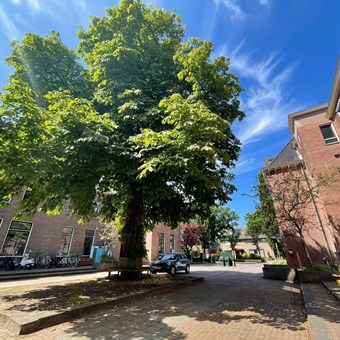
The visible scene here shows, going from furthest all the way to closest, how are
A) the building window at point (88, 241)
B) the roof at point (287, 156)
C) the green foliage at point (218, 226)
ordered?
the green foliage at point (218, 226)
the building window at point (88, 241)
the roof at point (287, 156)

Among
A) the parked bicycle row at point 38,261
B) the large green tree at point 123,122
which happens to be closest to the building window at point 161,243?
the parked bicycle row at point 38,261

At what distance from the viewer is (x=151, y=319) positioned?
5.18 meters

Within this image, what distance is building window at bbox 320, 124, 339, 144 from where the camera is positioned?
50.6 ft

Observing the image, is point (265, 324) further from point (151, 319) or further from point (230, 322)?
point (151, 319)

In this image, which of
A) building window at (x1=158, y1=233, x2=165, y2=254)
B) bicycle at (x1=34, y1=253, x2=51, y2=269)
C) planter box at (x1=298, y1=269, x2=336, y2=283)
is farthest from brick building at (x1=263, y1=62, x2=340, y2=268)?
bicycle at (x1=34, y1=253, x2=51, y2=269)

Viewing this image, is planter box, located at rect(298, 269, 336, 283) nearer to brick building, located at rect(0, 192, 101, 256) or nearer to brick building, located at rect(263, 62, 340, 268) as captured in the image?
brick building, located at rect(263, 62, 340, 268)

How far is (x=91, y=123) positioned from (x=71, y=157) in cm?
140

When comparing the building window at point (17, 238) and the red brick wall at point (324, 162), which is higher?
the red brick wall at point (324, 162)

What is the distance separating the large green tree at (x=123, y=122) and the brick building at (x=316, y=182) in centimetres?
760

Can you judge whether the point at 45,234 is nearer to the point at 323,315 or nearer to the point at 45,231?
the point at 45,231

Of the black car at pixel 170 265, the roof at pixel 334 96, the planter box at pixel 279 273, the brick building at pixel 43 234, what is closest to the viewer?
the roof at pixel 334 96

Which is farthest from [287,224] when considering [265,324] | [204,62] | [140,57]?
[140,57]

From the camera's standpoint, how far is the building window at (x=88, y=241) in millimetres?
21102

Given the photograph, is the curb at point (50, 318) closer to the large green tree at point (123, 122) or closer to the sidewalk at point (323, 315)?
the large green tree at point (123, 122)
